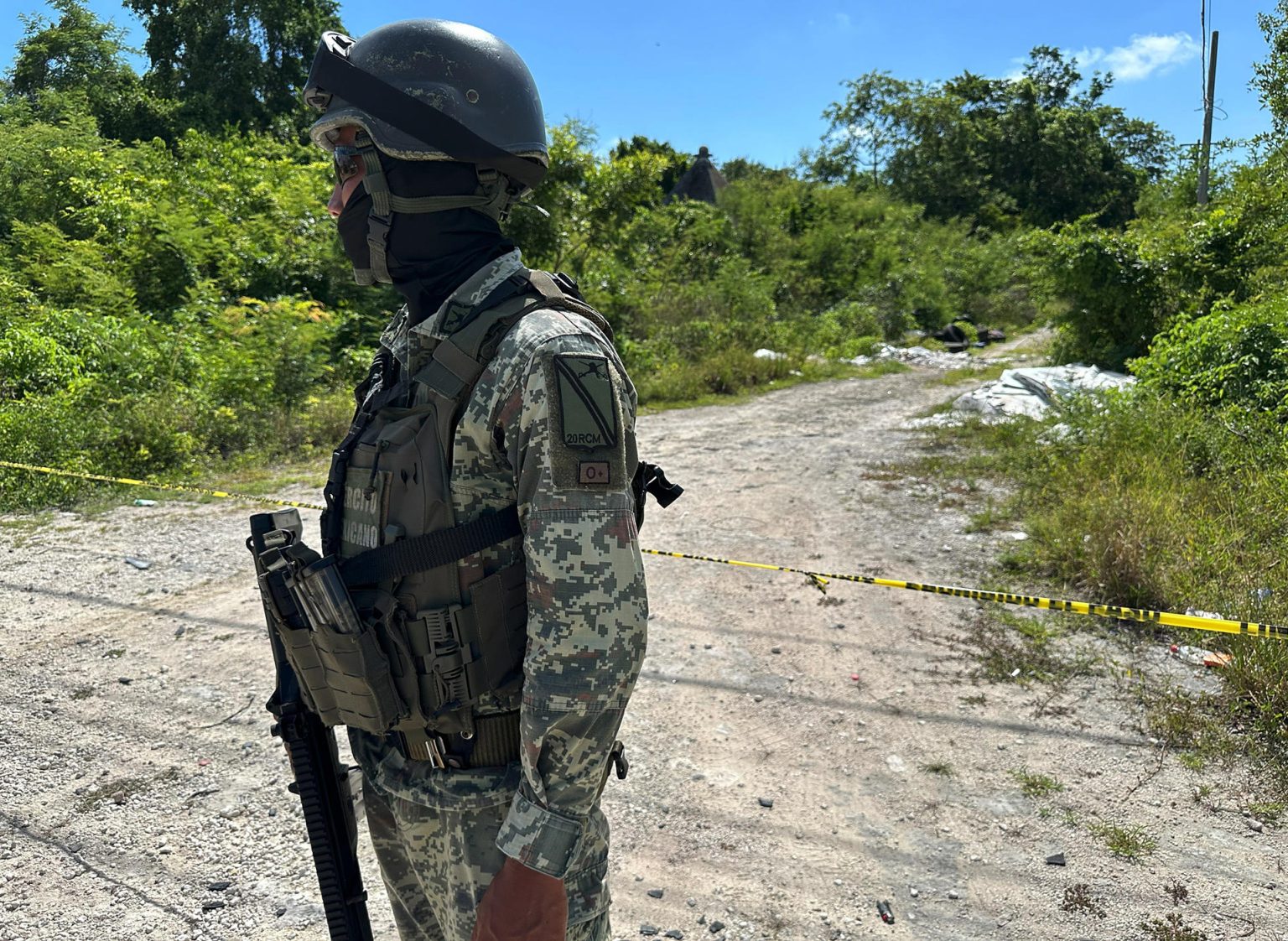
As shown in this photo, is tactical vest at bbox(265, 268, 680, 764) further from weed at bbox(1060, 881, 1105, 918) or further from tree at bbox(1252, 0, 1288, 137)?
tree at bbox(1252, 0, 1288, 137)

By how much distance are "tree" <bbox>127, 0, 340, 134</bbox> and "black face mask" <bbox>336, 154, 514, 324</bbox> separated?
23.9 meters

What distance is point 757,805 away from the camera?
2652mm

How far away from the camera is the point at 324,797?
4.36 ft

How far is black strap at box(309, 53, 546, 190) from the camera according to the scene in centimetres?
118

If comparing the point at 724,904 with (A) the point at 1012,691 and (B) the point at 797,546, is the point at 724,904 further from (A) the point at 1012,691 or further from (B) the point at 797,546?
(B) the point at 797,546

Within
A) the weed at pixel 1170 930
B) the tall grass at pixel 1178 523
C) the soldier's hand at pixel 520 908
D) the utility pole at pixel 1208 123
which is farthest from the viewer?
the utility pole at pixel 1208 123

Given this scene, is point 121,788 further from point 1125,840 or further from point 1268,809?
point 1268,809

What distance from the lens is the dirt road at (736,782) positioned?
221 cm

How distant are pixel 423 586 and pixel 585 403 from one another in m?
0.36

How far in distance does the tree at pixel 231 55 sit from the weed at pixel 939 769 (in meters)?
23.7

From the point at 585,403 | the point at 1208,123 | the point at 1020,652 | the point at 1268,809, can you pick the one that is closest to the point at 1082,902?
the point at 1268,809

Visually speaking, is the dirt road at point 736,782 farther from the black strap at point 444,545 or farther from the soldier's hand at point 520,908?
the black strap at point 444,545

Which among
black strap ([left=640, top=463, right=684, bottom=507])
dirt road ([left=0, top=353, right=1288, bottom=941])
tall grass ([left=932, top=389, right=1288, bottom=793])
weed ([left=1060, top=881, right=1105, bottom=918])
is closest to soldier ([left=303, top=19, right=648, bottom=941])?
black strap ([left=640, top=463, right=684, bottom=507])

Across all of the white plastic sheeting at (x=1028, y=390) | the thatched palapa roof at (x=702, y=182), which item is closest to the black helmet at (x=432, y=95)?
the white plastic sheeting at (x=1028, y=390)
